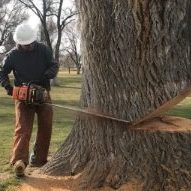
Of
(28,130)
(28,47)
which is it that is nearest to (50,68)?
(28,47)

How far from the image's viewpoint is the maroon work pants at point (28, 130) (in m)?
6.19

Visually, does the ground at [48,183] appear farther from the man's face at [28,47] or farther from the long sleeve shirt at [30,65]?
the man's face at [28,47]

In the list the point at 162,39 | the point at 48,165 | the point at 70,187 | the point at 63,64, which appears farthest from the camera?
the point at 63,64

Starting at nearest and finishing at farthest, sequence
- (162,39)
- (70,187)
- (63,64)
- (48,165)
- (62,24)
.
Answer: (162,39)
(70,187)
(48,165)
(62,24)
(63,64)

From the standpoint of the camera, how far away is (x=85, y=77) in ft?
18.1

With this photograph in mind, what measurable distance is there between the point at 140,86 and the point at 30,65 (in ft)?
6.77

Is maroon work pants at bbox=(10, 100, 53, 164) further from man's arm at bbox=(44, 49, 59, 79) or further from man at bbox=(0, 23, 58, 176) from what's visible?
man's arm at bbox=(44, 49, 59, 79)

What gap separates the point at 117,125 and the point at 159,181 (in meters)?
0.73

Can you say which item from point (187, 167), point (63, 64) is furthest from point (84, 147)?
point (63, 64)

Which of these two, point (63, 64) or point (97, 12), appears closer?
point (97, 12)

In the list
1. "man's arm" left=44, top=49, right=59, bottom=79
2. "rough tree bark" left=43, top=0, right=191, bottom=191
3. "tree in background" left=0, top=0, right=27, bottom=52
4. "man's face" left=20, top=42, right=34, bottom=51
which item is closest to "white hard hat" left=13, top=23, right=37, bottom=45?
"man's face" left=20, top=42, right=34, bottom=51

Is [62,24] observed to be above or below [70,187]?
above

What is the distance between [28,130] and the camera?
633cm

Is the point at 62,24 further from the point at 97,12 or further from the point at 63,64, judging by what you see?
the point at 63,64
